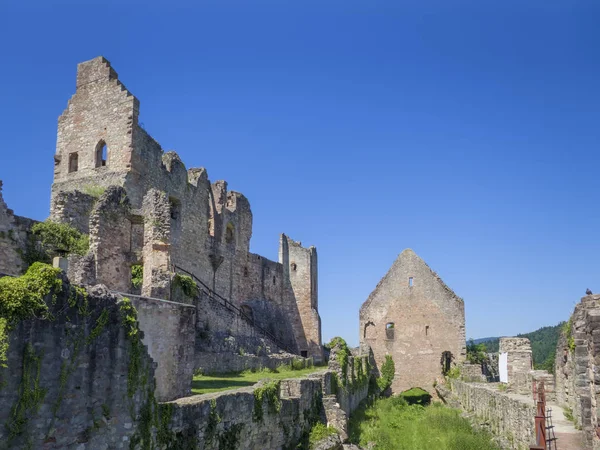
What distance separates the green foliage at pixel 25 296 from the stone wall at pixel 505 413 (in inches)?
445

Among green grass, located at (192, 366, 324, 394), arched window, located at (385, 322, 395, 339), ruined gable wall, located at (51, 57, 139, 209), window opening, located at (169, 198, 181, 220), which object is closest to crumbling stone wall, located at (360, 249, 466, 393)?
arched window, located at (385, 322, 395, 339)

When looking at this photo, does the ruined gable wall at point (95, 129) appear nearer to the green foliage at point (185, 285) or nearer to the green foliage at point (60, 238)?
the green foliage at point (60, 238)

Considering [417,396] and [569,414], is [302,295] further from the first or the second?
[569,414]

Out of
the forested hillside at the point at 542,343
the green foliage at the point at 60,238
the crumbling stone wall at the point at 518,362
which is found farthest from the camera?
the forested hillside at the point at 542,343

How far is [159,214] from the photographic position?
2017cm

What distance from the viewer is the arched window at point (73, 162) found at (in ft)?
93.7

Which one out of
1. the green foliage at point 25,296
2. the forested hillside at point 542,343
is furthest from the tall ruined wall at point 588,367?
the forested hillside at point 542,343

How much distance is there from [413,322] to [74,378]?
91.1 feet

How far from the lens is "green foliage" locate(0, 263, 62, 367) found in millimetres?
8094

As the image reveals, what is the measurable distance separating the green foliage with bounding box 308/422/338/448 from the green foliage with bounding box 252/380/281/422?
254cm

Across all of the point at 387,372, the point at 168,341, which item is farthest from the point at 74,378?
the point at 387,372

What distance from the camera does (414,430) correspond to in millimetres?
22656

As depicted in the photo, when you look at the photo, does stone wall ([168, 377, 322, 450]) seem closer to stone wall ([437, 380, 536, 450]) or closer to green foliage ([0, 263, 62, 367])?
green foliage ([0, 263, 62, 367])

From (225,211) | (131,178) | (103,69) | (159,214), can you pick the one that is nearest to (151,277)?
(159,214)
